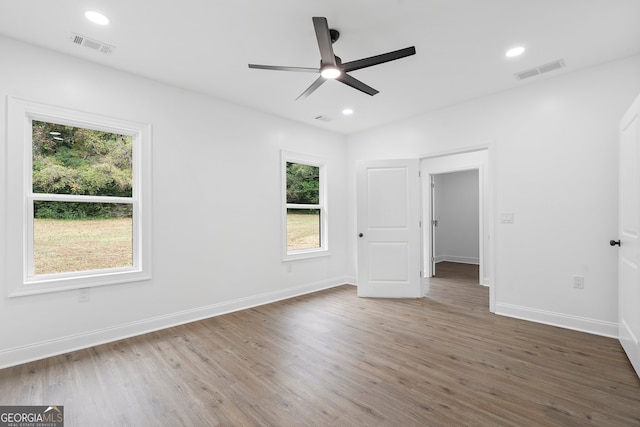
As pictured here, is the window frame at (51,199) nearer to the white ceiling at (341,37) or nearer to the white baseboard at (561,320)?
the white ceiling at (341,37)

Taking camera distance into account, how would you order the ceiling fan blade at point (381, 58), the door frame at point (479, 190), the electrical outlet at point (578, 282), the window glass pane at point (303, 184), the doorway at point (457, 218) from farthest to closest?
1. the doorway at point (457, 218)
2. the door frame at point (479, 190)
3. the window glass pane at point (303, 184)
4. the electrical outlet at point (578, 282)
5. the ceiling fan blade at point (381, 58)

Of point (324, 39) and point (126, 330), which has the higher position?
point (324, 39)

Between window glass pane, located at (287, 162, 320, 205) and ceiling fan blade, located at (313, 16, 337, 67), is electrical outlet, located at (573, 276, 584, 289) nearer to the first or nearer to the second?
ceiling fan blade, located at (313, 16, 337, 67)

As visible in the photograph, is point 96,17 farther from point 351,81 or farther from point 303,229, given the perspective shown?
point 303,229

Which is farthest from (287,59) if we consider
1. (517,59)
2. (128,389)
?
(128,389)

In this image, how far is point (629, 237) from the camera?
8.17ft

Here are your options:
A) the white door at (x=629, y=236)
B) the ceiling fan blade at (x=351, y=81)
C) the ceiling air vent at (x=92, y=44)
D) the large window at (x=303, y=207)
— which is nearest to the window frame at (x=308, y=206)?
the large window at (x=303, y=207)

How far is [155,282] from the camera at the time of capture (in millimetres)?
3373

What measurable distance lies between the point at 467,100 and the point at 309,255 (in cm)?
318

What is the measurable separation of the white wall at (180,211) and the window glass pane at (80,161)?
257 mm

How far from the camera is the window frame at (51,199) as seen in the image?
2.59m

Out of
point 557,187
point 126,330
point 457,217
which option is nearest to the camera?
point 126,330

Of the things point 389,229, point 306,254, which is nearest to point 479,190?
point 389,229

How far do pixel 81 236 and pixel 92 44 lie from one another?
178 cm
